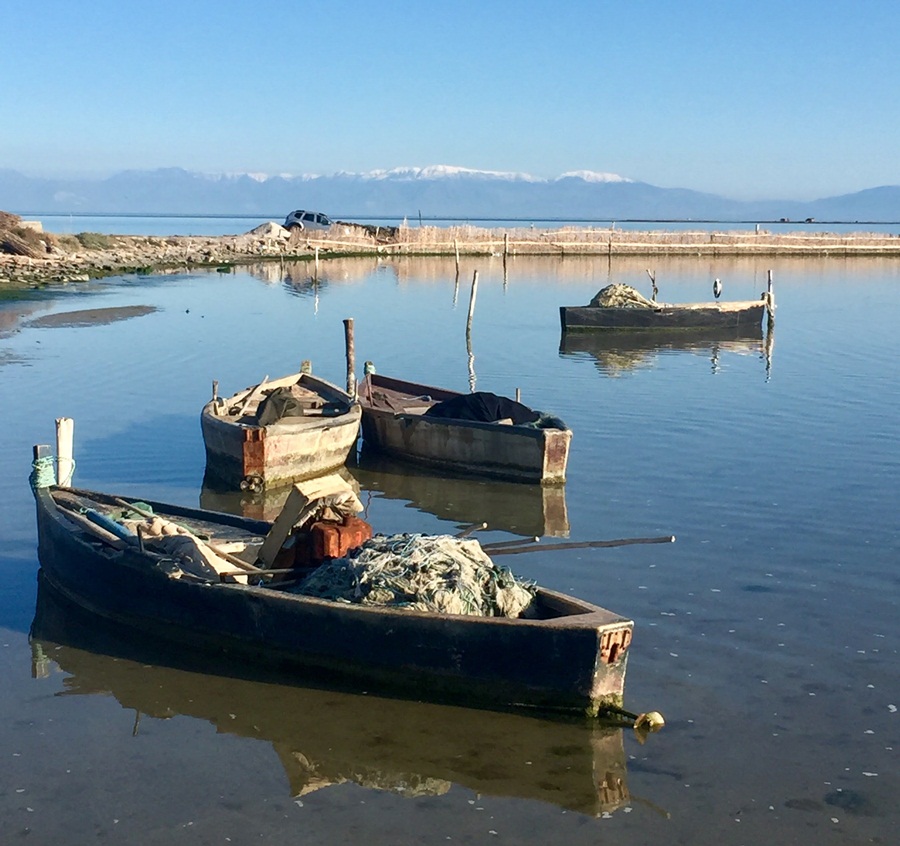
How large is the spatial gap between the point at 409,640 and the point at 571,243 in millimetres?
71763

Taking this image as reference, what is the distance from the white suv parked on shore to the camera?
82.8 m

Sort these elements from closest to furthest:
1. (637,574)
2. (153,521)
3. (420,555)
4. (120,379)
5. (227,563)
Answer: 1. (420,555)
2. (227,563)
3. (153,521)
4. (637,574)
5. (120,379)

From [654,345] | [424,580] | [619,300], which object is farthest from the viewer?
[619,300]

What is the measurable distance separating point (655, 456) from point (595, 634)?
34.3 ft

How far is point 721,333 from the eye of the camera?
38.8 meters

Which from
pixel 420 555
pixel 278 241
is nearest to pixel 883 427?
pixel 420 555

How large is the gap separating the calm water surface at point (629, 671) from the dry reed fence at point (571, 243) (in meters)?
51.6

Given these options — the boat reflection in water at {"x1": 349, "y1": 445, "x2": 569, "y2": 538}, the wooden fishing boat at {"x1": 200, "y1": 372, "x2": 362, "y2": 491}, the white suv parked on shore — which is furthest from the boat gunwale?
the white suv parked on shore

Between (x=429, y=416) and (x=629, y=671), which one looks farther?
(x=429, y=416)

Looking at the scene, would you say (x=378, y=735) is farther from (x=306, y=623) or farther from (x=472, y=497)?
(x=472, y=497)

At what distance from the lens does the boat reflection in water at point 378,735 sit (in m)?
8.22

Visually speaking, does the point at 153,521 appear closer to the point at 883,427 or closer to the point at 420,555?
the point at 420,555

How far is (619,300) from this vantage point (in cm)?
3841

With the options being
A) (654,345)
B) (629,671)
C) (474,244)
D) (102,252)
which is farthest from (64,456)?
(474,244)
